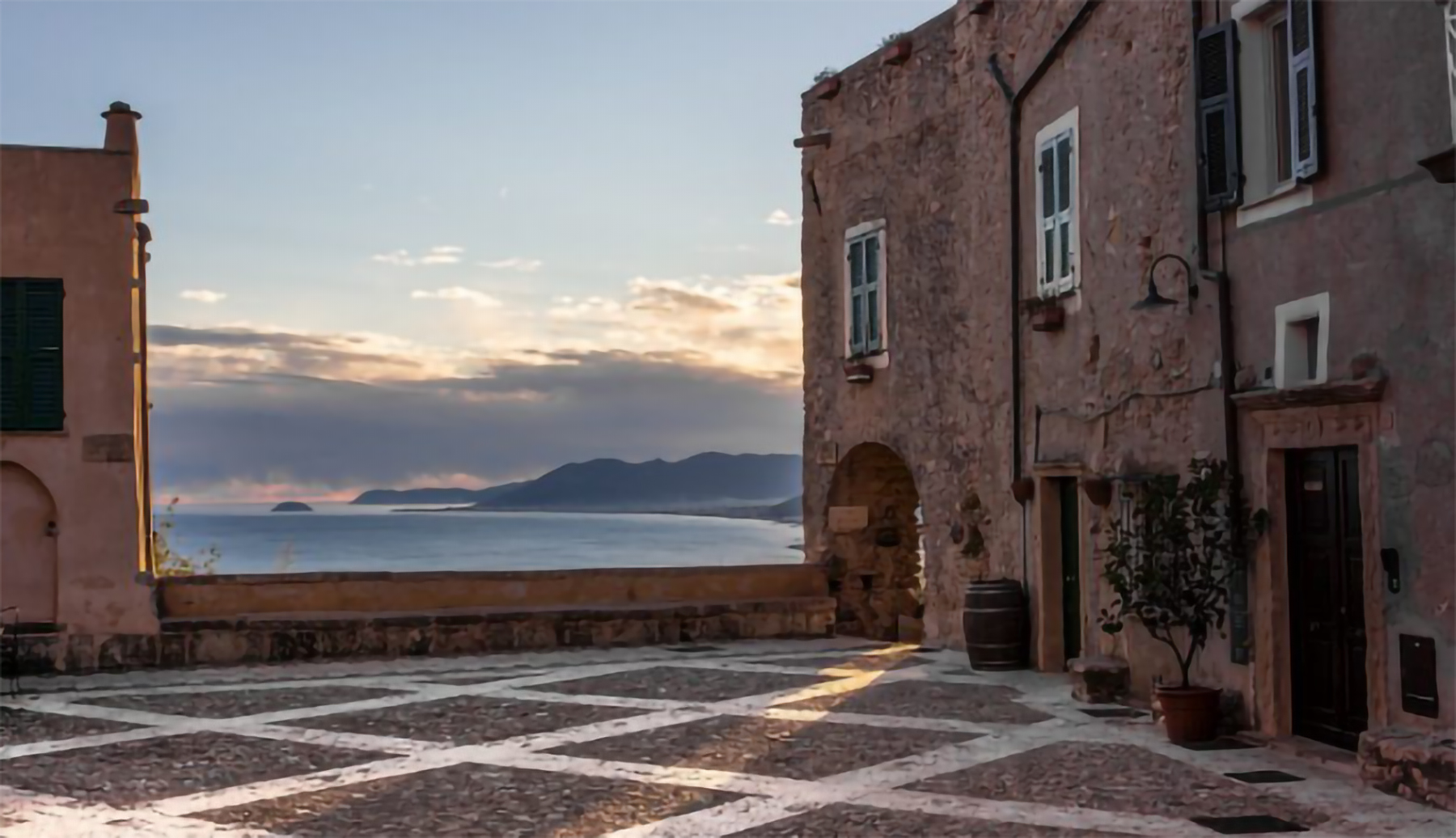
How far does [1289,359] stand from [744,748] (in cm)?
381

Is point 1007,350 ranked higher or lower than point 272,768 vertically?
A: higher

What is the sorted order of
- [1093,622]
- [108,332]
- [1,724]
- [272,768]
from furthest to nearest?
1. [108,332]
2. [1093,622]
3. [1,724]
4. [272,768]

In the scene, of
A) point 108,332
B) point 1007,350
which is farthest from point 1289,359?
point 108,332

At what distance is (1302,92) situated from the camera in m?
7.81

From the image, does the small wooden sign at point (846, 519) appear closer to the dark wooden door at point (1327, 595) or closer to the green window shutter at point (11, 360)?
the dark wooden door at point (1327, 595)

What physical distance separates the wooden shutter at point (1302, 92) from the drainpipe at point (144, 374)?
9.53 meters

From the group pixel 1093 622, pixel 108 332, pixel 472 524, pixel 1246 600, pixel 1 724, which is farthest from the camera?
pixel 472 524

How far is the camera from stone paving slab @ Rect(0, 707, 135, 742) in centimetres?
891

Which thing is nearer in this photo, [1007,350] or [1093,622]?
[1093,622]

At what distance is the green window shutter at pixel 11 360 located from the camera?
1216 centimetres

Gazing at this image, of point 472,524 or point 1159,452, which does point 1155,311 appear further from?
→ point 472,524

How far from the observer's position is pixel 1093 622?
10742mm

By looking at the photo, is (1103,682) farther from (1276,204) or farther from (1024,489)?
(1276,204)

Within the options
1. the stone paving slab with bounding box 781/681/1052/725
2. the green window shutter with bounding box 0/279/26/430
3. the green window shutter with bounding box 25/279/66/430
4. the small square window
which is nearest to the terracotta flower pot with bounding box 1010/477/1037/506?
the stone paving slab with bounding box 781/681/1052/725
